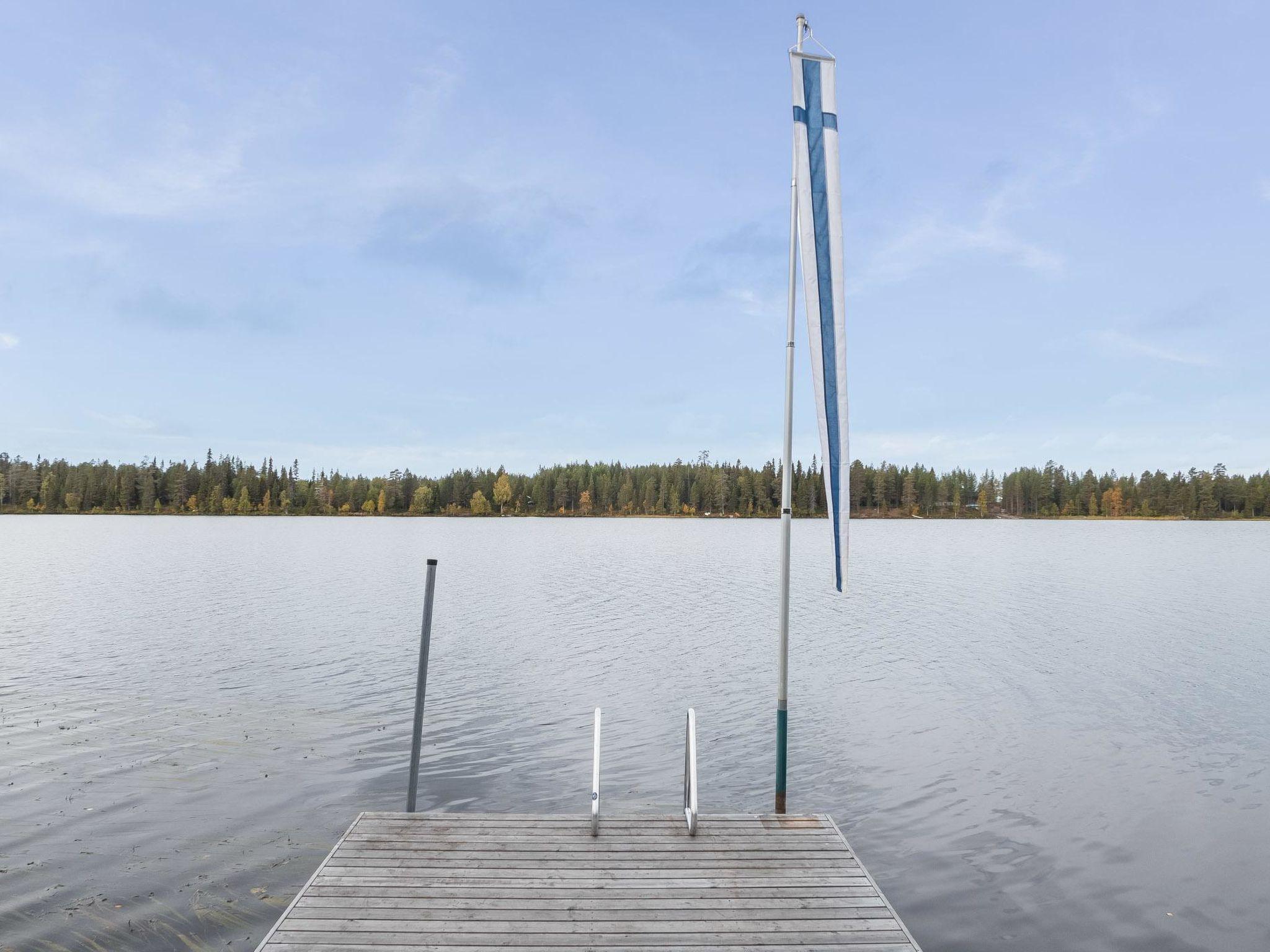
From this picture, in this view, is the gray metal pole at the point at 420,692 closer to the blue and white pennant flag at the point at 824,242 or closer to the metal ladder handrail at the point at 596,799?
the metal ladder handrail at the point at 596,799

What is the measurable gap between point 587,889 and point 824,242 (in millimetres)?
6848

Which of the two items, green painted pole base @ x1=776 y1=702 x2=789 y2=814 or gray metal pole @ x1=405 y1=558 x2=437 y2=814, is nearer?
gray metal pole @ x1=405 y1=558 x2=437 y2=814

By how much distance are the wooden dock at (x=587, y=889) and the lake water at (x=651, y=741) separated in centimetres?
205

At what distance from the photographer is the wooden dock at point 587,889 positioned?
5.62 meters

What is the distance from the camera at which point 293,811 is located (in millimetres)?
10992

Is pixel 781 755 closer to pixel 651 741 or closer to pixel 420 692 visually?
pixel 420 692

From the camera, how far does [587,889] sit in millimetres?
6359

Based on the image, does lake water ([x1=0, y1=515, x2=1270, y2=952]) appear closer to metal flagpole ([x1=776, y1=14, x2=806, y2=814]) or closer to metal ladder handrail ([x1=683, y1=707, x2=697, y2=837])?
metal flagpole ([x1=776, y1=14, x2=806, y2=814])

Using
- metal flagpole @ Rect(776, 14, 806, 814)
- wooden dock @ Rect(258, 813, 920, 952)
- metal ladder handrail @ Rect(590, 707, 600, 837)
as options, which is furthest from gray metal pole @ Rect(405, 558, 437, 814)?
metal flagpole @ Rect(776, 14, 806, 814)

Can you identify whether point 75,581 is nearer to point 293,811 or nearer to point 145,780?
point 145,780

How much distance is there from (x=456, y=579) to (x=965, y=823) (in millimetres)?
38232

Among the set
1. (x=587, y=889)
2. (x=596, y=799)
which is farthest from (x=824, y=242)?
(x=587, y=889)

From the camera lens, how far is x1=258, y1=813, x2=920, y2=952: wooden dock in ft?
18.4

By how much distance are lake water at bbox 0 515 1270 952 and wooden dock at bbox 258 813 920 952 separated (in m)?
2.05
